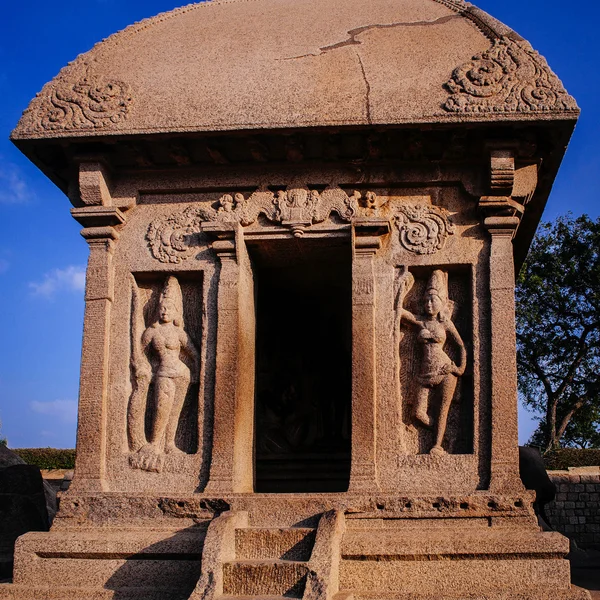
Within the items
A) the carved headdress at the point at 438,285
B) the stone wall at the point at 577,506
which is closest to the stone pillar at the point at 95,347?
the carved headdress at the point at 438,285

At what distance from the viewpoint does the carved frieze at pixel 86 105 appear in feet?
29.4

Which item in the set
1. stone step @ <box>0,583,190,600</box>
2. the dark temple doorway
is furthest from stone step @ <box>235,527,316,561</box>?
the dark temple doorway

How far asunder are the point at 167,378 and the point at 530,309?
23304 millimetres

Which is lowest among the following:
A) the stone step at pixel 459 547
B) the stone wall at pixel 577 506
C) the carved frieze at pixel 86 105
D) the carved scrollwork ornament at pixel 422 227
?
the stone wall at pixel 577 506

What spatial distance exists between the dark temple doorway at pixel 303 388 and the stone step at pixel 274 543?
4.50 metres

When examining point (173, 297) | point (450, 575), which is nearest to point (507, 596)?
point (450, 575)

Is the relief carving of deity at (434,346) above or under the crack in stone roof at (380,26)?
under

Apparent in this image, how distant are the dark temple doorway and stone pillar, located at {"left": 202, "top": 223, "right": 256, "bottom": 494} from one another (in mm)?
2394

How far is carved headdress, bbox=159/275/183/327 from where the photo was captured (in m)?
9.11

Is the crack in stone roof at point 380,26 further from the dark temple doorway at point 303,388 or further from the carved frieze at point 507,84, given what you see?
the dark temple doorway at point 303,388

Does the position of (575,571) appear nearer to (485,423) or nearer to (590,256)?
(485,423)

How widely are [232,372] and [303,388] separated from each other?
13.4 feet

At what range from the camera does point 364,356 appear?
28.2 feet

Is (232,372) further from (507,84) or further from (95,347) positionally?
(507,84)
